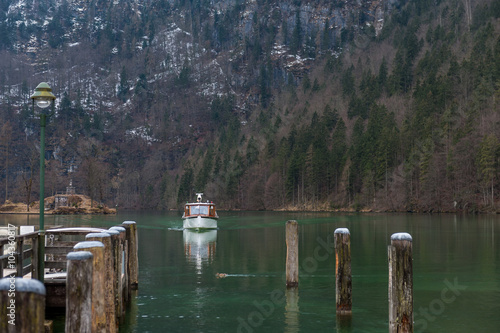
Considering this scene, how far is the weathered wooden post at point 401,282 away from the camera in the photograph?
1262cm

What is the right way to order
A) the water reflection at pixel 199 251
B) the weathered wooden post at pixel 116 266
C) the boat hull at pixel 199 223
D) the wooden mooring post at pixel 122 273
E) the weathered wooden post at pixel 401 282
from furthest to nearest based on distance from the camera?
the boat hull at pixel 199 223, the water reflection at pixel 199 251, the wooden mooring post at pixel 122 273, the weathered wooden post at pixel 116 266, the weathered wooden post at pixel 401 282

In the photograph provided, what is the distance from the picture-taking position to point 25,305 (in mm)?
5707

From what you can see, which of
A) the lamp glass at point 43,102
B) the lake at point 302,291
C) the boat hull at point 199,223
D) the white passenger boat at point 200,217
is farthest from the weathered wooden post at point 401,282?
the boat hull at point 199,223

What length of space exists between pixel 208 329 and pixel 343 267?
14.1ft

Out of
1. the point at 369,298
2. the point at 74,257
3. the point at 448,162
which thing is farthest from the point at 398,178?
the point at 74,257

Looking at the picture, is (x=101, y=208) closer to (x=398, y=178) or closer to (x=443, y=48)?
(x=398, y=178)

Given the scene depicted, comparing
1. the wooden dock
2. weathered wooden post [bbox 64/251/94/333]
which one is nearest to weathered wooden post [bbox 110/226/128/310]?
the wooden dock

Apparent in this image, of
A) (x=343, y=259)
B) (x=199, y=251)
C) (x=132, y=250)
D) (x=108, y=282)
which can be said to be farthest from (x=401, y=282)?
(x=199, y=251)

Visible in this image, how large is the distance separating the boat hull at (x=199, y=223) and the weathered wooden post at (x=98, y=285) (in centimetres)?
5259

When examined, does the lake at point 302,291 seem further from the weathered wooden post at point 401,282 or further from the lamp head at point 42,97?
the lamp head at point 42,97

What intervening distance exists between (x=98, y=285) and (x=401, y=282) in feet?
21.4

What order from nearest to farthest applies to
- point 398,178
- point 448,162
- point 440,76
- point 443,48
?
point 448,162 < point 398,178 < point 440,76 < point 443,48

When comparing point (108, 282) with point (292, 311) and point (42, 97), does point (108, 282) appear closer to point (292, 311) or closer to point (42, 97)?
point (42, 97)

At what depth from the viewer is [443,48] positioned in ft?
463
